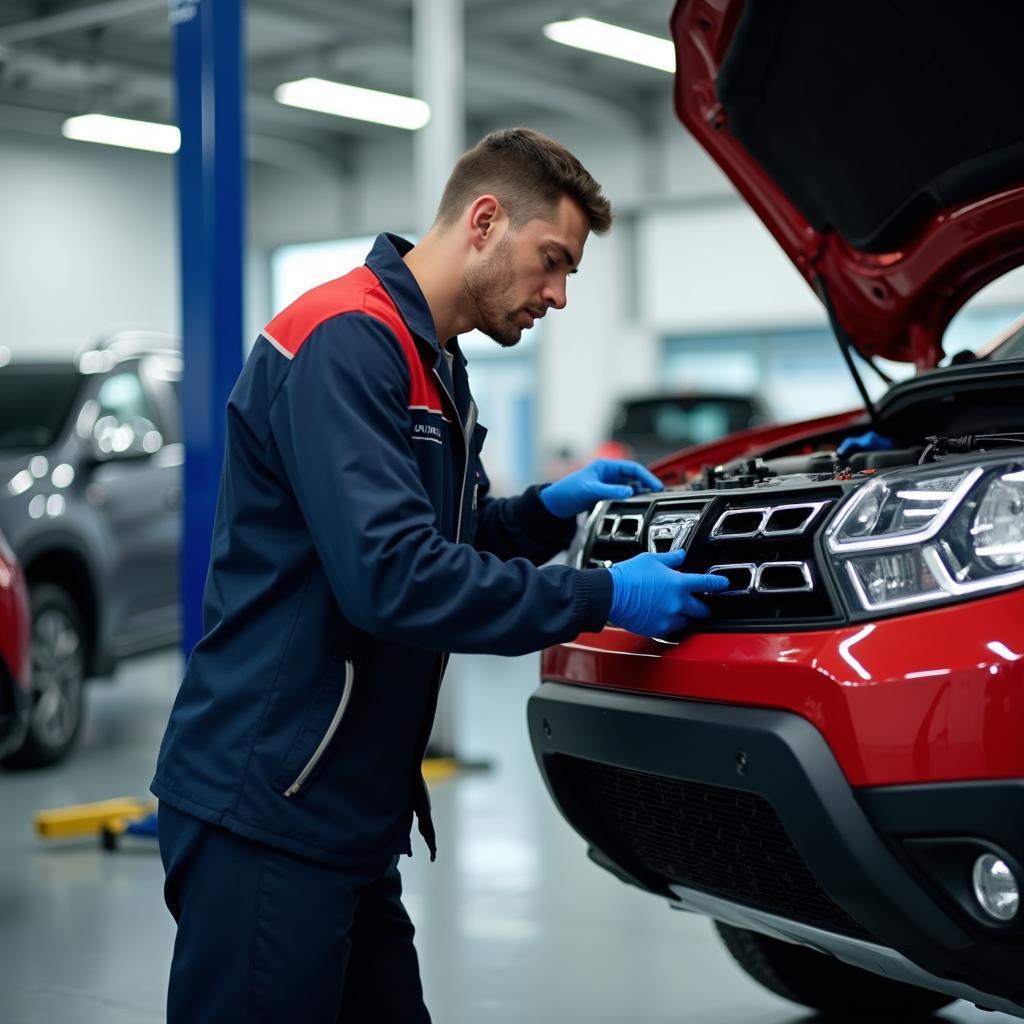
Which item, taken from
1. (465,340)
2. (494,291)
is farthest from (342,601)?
(465,340)

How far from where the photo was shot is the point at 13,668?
394 cm

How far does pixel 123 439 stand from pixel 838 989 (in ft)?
13.7

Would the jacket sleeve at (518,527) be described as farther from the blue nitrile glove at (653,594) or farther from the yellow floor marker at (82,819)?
the yellow floor marker at (82,819)

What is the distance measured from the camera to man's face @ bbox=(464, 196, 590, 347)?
6.15ft

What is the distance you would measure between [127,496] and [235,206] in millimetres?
2151

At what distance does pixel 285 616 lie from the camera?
1.75 meters

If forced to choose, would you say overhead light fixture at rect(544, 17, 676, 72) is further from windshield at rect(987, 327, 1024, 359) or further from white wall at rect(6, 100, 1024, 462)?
windshield at rect(987, 327, 1024, 359)

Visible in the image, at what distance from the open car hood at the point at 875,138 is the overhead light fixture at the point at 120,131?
36.5 ft

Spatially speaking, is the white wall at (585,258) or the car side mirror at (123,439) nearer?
the car side mirror at (123,439)

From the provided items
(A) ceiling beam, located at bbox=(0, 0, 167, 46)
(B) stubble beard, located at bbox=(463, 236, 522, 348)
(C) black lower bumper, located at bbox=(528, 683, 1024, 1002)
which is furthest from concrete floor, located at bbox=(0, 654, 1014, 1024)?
(A) ceiling beam, located at bbox=(0, 0, 167, 46)

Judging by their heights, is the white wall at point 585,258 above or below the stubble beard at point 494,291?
above

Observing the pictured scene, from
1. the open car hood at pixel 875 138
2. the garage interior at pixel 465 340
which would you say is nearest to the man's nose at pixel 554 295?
the open car hood at pixel 875 138

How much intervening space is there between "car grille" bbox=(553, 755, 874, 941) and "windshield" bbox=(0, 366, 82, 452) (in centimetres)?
415

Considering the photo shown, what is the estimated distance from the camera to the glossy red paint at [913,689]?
5.10 feet
